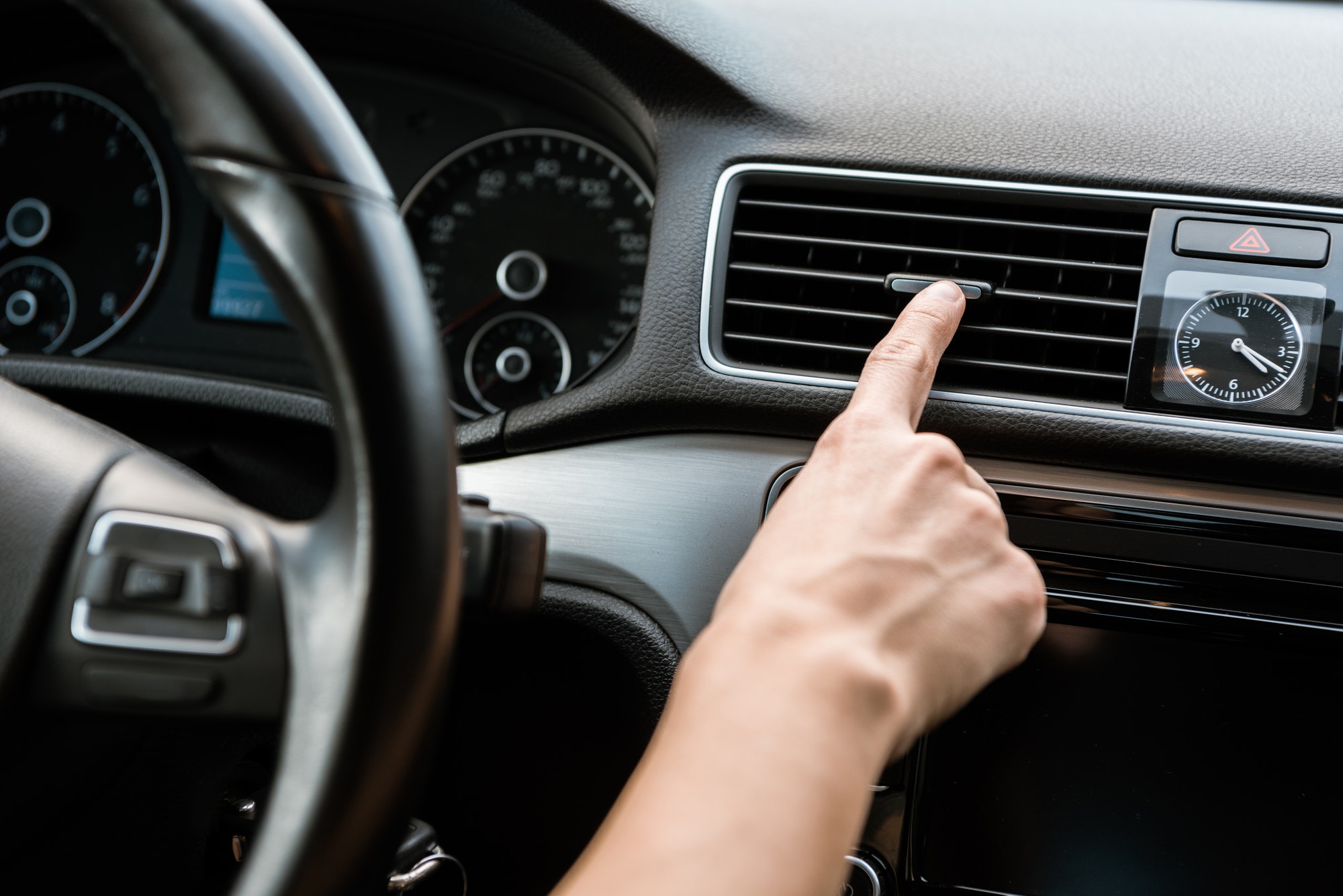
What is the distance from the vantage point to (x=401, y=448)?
0.50m

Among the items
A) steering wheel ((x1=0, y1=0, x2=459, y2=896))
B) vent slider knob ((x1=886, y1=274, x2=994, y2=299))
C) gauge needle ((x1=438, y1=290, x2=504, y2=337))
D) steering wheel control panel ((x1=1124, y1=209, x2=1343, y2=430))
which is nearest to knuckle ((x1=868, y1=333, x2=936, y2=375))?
vent slider knob ((x1=886, y1=274, x2=994, y2=299))

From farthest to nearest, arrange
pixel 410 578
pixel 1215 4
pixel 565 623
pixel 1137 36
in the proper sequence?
pixel 1215 4 < pixel 1137 36 < pixel 565 623 < pixel 410 578

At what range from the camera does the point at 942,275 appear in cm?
102

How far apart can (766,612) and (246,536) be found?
28 cm

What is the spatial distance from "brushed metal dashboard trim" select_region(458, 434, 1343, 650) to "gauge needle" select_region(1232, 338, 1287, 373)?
11cm

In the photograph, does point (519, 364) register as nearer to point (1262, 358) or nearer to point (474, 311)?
point (474, 311)

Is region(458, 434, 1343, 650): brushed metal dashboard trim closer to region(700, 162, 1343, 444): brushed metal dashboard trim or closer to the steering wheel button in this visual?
region(700, 162, 1343, 444): brushed metal dashboard trim

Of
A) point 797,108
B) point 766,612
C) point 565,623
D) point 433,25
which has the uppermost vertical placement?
point 433,25

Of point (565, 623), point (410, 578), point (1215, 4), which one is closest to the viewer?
point (410, 578)

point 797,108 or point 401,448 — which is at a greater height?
point 797,108

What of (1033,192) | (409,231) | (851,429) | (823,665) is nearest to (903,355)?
(851,429)

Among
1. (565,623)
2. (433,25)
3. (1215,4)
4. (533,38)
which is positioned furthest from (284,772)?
(1215,4)

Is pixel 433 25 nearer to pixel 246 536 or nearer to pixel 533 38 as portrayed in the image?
pixel 533 38

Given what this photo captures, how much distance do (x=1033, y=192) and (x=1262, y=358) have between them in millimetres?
245
